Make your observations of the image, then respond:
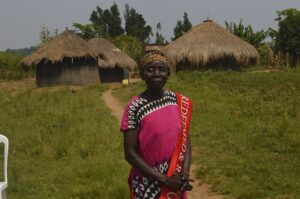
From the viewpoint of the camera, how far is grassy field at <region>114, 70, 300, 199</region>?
4.96 metres

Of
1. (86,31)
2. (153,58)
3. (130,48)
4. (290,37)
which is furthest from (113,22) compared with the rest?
(153,58)

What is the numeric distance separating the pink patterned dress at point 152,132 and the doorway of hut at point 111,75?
79.9 ft

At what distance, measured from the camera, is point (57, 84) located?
72.1 ft

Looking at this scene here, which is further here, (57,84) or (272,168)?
(57,84)

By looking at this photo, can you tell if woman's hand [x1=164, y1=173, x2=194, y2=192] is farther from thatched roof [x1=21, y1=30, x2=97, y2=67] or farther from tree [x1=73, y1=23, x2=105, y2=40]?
tree [x1=73, y1=23, x2=105, y2=40]

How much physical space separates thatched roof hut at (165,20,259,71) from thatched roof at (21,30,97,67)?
410cm

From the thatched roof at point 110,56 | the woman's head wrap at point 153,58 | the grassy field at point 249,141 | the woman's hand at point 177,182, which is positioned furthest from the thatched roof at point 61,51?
the woman's hand at point 177,182

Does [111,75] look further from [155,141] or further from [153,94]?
[155,141]

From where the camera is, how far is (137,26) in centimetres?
5822

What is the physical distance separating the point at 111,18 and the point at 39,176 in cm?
5393

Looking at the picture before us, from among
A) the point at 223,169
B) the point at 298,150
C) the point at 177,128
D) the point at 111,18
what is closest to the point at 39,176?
the point at 223,169

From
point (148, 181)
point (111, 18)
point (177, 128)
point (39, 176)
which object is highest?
point (111, 18)

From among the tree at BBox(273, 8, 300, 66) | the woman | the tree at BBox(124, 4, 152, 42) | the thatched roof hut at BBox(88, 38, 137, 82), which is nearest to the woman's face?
the woman

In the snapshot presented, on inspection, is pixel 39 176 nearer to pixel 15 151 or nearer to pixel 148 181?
pixel 15 151
